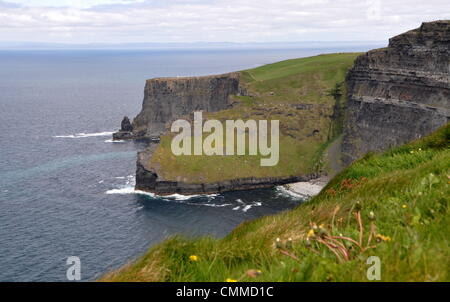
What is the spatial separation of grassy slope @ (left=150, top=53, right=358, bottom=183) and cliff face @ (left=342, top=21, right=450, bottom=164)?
11146 millimetres

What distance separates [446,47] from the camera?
331 feet

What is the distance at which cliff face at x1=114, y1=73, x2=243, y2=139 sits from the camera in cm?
17338

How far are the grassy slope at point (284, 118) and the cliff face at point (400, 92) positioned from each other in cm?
1115

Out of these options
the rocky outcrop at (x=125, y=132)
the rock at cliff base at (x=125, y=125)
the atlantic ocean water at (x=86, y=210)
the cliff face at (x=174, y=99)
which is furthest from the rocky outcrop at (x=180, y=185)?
the rock at cliff base at (x=125, y=125)

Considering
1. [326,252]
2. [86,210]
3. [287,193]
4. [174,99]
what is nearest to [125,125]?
[174,99]

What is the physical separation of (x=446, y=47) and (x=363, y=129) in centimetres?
3107

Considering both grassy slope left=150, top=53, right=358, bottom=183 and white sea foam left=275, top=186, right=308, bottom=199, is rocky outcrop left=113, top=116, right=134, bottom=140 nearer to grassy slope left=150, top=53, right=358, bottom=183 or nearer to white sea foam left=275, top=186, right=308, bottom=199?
grassy slope left=150, top=53, right=358, bottom=183

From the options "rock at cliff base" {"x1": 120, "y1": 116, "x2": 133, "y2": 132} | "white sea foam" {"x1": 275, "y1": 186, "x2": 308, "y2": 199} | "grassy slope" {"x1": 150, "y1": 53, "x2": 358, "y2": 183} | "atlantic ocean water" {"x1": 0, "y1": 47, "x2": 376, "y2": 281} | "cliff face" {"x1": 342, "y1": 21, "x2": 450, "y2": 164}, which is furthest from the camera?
"rock at cliff base" {"x1": 120, "y1": 116, "x2": 133, "y2": 132}

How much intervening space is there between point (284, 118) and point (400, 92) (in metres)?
36.2

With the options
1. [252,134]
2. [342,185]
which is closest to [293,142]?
[252,134]

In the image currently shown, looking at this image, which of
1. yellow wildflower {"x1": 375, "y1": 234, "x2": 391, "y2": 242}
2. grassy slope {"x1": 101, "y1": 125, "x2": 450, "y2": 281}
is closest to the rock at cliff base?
grassy slope {"x1": 101, "y1": 125, "x2": 450, "y2": 281}

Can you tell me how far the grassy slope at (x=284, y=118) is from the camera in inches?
4569

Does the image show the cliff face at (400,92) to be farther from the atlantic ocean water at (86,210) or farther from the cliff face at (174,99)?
the cliff face at (174,99)

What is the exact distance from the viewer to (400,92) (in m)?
113
